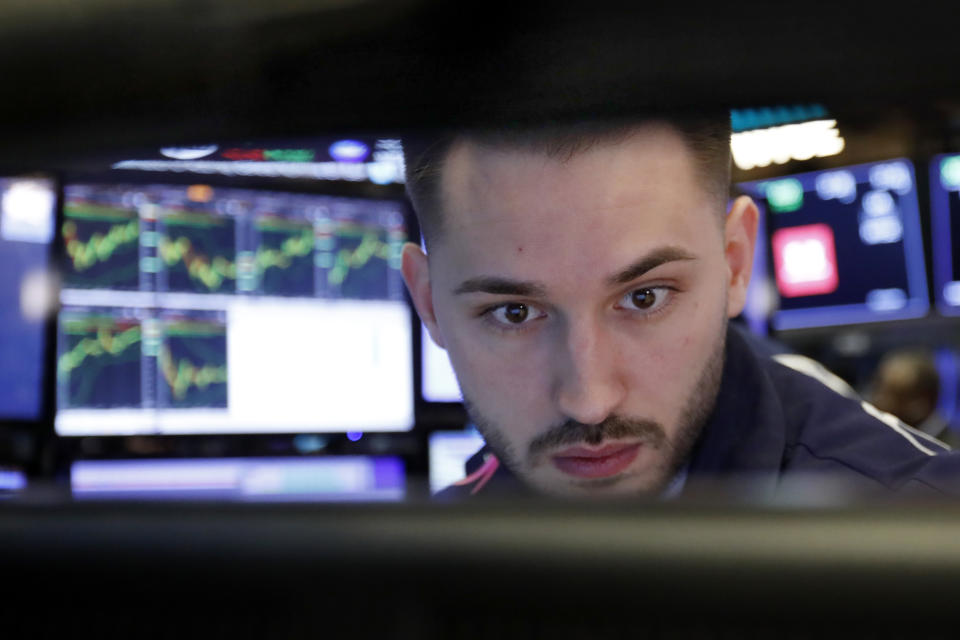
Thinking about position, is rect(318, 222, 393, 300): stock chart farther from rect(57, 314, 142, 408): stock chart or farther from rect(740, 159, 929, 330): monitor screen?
rect(740, 159, 929, 330): monitor screen

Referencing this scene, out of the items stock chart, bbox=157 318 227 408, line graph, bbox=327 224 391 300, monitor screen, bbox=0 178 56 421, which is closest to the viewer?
monitor screen, bbox=0 178 56 421

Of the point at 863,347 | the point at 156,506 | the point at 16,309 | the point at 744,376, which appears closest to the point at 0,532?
the point at 156,506

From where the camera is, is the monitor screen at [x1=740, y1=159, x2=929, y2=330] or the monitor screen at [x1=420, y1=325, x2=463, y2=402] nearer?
the monitor screen at [x1=420, y1=325, x2=463, y2=402]

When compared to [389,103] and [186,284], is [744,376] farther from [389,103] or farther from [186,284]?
[186,284]

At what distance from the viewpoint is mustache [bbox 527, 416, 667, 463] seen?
0.32 meters

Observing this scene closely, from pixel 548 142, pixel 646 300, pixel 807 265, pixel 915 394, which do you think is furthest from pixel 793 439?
pixel 915 394

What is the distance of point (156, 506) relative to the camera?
0.49ft

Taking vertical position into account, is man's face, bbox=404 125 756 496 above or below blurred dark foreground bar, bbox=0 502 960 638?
above

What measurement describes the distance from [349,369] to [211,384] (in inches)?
6.6

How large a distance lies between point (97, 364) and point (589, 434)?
1.01 metres

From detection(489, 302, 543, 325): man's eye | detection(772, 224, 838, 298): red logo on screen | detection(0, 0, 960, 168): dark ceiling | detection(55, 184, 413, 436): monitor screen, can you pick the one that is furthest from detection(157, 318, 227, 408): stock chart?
detection(0, 0, 960, 168): dark ceiling

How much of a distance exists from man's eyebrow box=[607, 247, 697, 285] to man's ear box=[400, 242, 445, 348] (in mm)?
74

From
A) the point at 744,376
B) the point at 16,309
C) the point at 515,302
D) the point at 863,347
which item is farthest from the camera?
the point at 863,347

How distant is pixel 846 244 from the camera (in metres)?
1.68
